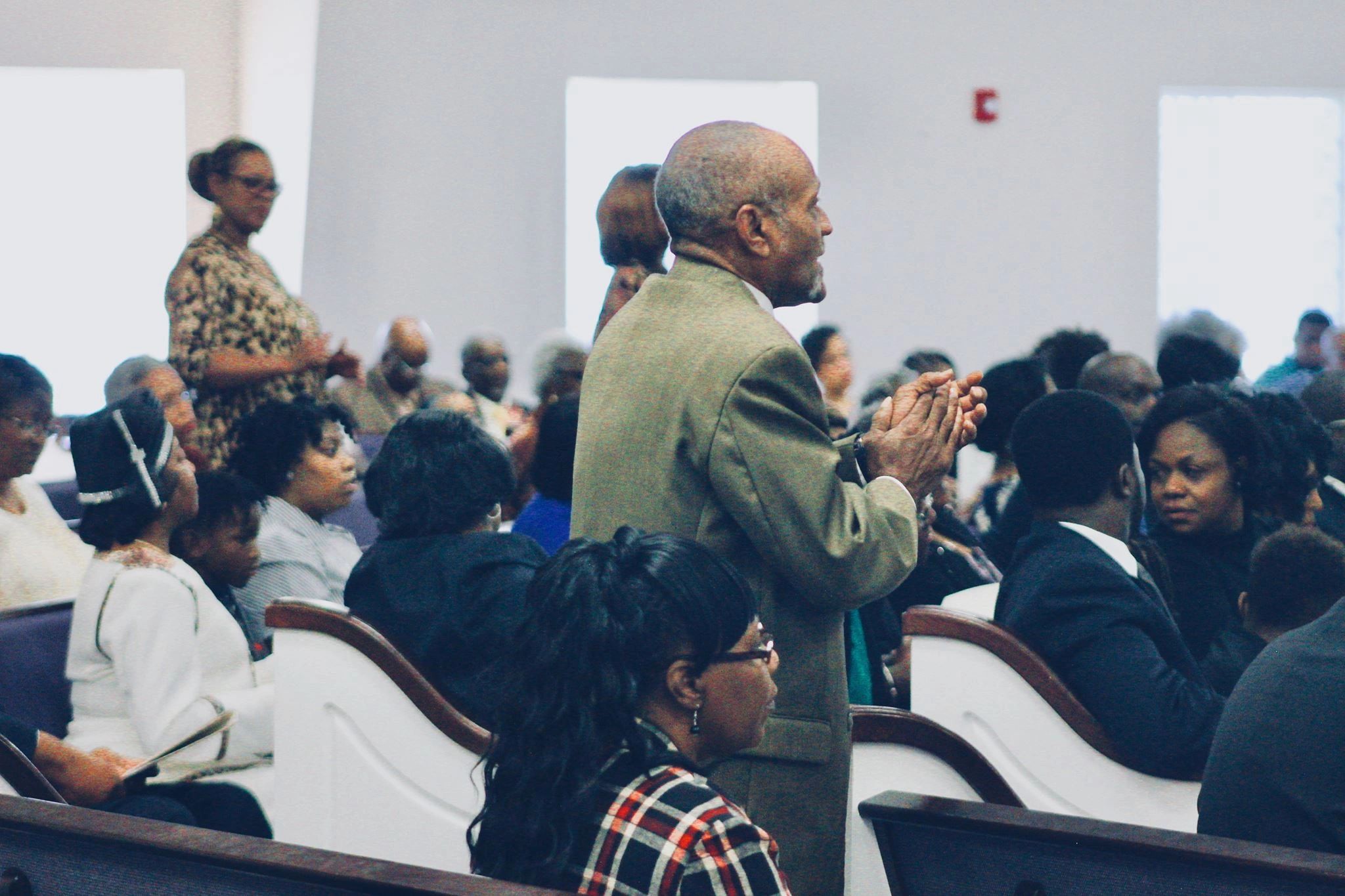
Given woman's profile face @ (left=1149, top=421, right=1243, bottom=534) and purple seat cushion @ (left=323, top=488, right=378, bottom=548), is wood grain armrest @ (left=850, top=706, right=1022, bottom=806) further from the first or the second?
purple seat cushion @ (left=323, top=488, right=378, bottom=548)

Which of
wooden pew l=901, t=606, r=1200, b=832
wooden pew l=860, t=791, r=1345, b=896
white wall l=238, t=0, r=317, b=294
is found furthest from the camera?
white wall l=238, t=0, r=317, b=294

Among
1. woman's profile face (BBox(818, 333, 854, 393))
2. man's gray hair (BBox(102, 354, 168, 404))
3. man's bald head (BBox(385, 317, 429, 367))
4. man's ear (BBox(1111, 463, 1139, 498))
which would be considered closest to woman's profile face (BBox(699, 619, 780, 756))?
man's ear (BBox(1111, 463, 1139, 498))

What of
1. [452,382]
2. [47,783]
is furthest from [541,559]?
[452,382]

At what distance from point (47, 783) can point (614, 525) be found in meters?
0.92

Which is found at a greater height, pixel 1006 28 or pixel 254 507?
pixel 1006 28

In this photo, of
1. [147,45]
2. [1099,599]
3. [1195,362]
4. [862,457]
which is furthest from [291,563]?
[147,45]

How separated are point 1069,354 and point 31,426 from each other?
2965mm

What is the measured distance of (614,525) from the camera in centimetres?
173

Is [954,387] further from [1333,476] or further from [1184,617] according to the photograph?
[1333,476]

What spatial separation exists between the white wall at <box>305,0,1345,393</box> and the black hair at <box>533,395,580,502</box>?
4.78 metres

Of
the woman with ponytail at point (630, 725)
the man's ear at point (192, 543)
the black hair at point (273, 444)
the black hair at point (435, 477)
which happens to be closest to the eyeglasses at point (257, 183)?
the black hair at point (273, 444)

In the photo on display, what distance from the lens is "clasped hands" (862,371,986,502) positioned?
5.63 feet

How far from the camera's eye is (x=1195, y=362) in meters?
4.24

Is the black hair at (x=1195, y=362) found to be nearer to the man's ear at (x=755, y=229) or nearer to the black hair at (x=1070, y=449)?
the black hair at (x=1070, y=449)
